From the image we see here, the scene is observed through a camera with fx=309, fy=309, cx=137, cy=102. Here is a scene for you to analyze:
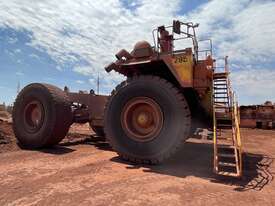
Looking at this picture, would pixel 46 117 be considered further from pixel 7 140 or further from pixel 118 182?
pixel 118 182

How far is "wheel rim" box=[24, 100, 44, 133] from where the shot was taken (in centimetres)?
1004

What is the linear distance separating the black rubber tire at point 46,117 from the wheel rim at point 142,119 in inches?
96.5

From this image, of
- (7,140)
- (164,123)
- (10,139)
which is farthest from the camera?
(10,139)

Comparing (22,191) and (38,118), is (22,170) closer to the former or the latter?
(22,191)

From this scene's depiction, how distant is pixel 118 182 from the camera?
6031 mm

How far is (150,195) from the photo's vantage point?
5.25 m

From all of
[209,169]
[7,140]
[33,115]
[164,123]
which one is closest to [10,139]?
[7,140]

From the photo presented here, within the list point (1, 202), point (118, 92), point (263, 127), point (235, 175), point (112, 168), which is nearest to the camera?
point (1, 202)

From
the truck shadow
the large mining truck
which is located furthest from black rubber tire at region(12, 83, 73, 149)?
the truck shadow

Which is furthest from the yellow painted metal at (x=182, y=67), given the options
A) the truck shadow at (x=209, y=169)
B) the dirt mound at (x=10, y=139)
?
the dirt mound at (x=10, y=139)

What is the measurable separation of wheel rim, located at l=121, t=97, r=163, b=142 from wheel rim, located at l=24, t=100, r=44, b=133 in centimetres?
Result: 320

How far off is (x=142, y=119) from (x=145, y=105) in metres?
0.39

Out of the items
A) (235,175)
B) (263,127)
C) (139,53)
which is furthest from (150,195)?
(263,127)

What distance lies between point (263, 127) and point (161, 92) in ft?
53.7
